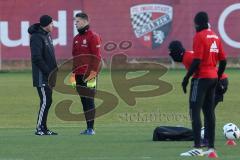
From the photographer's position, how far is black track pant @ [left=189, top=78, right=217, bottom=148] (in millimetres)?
12617

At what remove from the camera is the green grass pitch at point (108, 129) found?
42.6 feet

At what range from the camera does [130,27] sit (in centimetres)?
3809

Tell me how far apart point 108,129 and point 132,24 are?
20.9 metres

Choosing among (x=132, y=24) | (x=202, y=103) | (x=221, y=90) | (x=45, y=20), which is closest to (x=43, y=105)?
(x=45, y=20)

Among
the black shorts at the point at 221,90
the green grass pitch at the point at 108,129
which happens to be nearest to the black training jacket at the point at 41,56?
the green grass pitch at the point at 108,129

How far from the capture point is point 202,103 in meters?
12.7

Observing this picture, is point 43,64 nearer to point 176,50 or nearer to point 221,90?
point 221,90

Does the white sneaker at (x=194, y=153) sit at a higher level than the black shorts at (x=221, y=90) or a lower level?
lower

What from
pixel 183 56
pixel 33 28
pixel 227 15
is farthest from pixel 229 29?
pixel 183 56

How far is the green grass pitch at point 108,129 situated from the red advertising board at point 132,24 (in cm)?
697

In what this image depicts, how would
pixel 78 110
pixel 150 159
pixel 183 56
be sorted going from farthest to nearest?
pixel 78 110 < pixel 183 56 < pixel 150 159

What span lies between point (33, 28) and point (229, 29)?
22.5m

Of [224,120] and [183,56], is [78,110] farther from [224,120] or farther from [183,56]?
[183,56]

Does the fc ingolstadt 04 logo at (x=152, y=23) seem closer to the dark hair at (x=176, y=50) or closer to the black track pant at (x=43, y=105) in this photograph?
the black track pant at (x=43, y=105)
